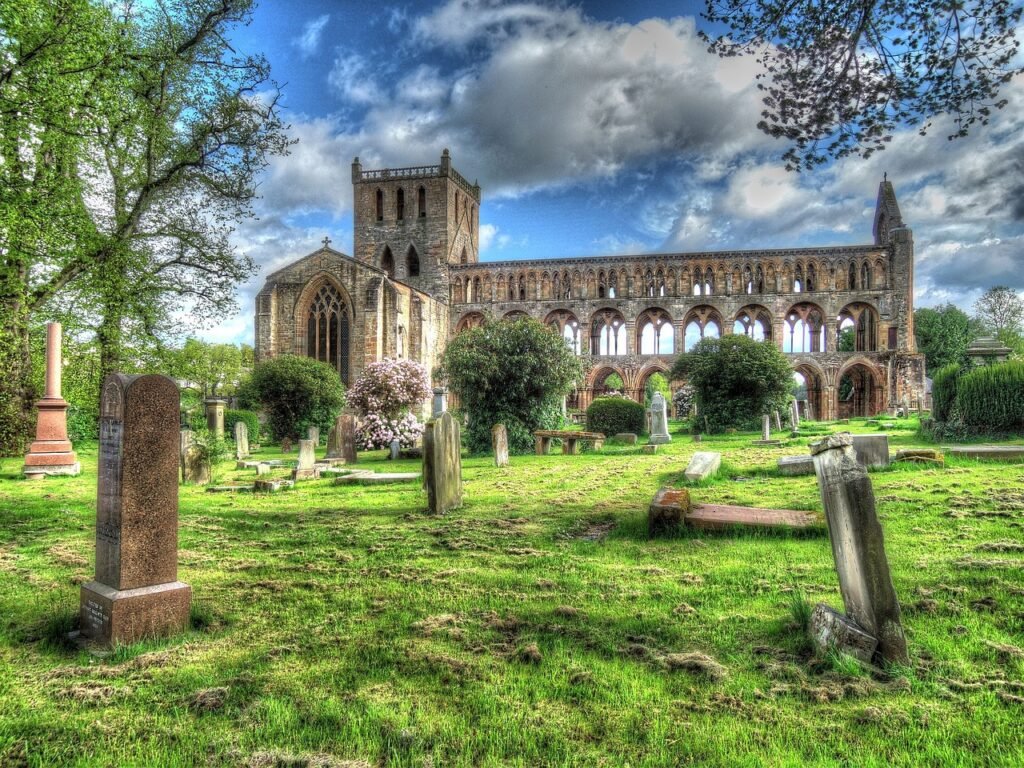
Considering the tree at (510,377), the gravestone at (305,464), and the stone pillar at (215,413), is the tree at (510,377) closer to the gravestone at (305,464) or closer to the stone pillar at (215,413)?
the gravestone at (305,464)

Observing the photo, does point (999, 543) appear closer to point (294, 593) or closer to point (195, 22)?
point (294, 593)

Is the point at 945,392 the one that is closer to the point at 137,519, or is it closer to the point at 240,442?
the point at 137,519

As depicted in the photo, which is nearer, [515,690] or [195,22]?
[515,690]

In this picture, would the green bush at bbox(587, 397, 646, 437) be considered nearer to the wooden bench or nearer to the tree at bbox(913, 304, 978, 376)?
the wooden bench

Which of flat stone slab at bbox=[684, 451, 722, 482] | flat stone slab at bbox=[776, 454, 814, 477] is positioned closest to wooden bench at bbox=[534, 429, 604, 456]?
flat stone slab at bbox=[684, 451, 722, 482]

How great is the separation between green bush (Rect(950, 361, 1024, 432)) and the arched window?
2768 cm

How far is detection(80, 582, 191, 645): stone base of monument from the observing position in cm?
329

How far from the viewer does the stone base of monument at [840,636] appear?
277 centimetres

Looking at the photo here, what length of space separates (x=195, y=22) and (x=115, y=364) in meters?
8.43

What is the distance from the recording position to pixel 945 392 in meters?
13.9

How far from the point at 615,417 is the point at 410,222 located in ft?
95.5

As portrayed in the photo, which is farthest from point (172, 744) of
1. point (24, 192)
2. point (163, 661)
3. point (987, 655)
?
point (24, 192)

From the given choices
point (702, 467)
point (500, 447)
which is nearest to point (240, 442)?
point (500, 447)

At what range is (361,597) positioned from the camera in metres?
3.96
